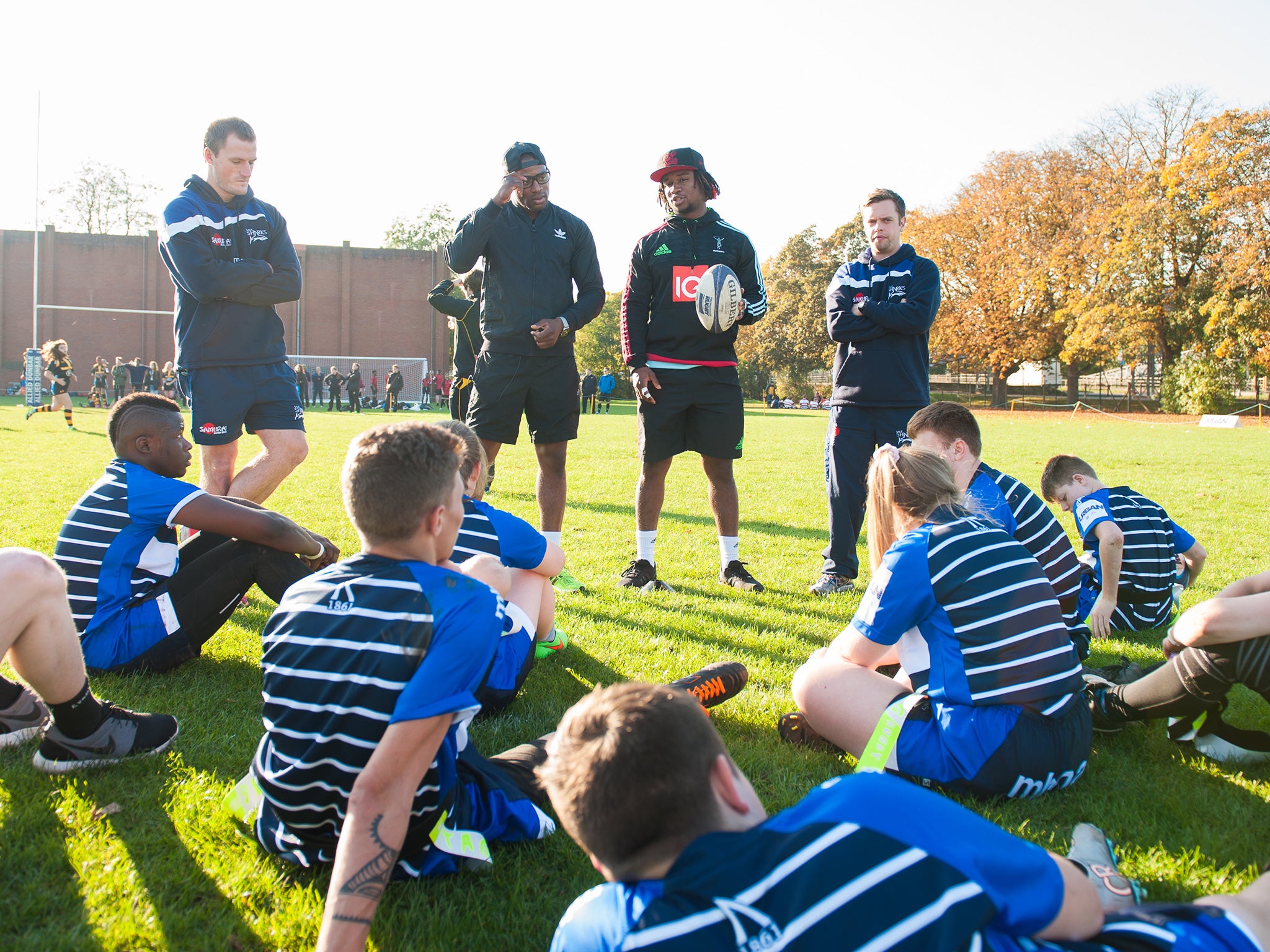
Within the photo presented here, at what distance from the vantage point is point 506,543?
126 inches

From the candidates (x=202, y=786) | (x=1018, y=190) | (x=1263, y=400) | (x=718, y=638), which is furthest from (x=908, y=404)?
(x=1263, y=400)

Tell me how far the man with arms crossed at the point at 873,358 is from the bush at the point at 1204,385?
122 feet

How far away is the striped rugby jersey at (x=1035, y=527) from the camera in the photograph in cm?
382

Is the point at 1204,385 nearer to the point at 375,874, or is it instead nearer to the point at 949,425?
the point at 949,425

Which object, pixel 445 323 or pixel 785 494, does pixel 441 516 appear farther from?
pixel 445 323

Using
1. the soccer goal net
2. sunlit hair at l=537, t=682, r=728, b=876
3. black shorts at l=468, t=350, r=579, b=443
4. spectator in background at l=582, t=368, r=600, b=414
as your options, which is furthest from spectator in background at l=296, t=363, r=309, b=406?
sunlit hair at l=537, t=682, r=728, b=876

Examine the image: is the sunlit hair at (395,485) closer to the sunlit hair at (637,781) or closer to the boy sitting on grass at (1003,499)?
the sunlit hair at (637,781)

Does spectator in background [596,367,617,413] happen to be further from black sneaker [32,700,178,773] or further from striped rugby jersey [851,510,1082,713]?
striped rugby jersey [851,510,1082,713]

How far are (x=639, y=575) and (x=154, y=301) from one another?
174 feet

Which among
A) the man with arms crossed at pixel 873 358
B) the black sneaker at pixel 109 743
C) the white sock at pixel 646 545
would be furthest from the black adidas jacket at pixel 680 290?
the black sneaker at pixel 109 743

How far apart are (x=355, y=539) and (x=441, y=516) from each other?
4918mm

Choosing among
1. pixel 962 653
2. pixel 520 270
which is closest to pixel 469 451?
pixel 962 653

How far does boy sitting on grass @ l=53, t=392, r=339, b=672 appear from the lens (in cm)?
321

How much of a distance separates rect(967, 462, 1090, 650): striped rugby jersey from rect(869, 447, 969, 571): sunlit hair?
3.69 ft
